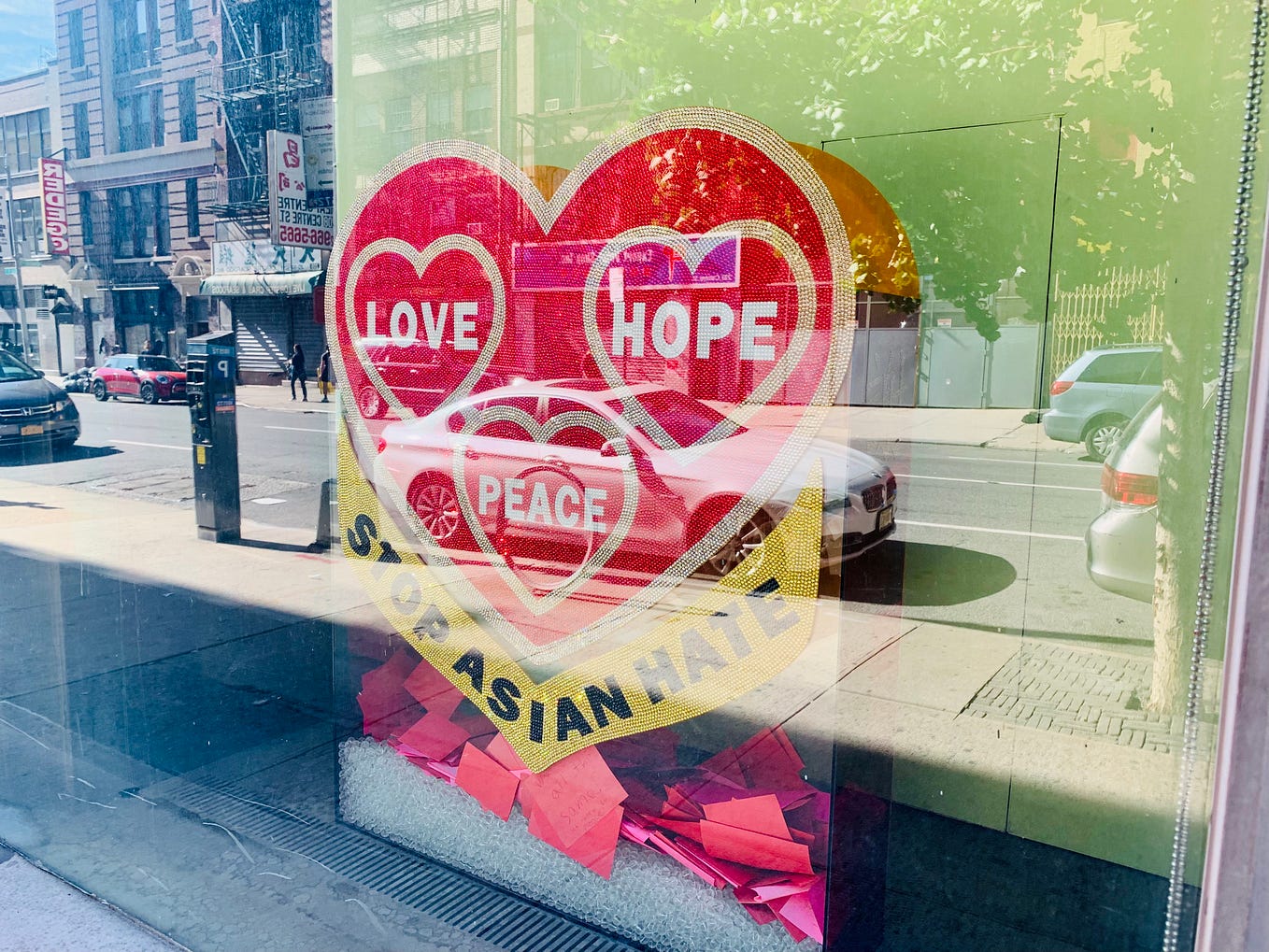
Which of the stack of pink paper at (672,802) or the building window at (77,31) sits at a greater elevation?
the building window at (77,31)

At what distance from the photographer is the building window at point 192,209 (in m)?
3.35

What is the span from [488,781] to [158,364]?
2.19 m

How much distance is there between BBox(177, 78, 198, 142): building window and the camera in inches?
133

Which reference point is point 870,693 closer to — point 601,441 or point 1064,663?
point 1064,663

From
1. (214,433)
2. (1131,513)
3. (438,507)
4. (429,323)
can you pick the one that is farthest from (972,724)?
(214,433)

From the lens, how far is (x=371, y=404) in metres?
3.04

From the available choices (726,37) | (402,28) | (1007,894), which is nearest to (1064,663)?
(1007,894)

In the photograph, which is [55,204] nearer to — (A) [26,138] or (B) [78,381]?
(A) [26,138]

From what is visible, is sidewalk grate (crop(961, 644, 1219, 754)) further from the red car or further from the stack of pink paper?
the red car

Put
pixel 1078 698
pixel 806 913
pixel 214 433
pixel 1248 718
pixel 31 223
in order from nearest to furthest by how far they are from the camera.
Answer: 1. pixel 1248 718
2. pixel 1078 698
3. pixel 806 913
4. pixel 214 433
5. pixel 31 223

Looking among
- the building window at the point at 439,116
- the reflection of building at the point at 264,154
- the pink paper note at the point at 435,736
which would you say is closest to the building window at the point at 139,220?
the reflection of building at the point at 264,154

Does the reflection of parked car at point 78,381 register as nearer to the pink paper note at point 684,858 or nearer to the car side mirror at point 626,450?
the car side mirror at point 626,450

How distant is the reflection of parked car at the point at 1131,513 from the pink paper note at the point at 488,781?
176 cm

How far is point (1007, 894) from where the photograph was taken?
2643 mm
